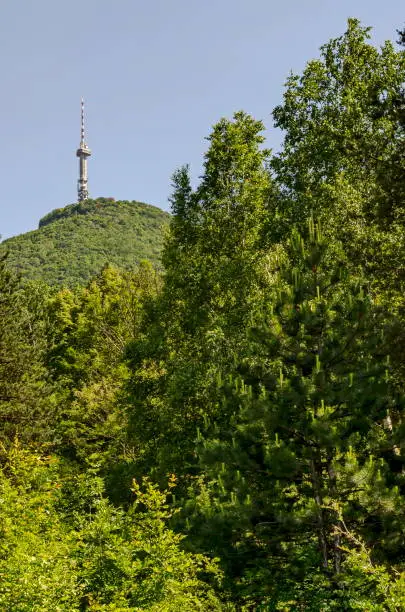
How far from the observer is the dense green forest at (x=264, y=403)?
952 cm

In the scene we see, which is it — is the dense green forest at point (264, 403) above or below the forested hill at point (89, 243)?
below

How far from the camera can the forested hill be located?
258ft

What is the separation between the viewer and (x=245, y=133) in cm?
1966

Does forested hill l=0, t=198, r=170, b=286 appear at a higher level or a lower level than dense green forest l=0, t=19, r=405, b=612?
higher

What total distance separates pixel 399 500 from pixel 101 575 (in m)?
5.29

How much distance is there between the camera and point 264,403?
10359 millimetres

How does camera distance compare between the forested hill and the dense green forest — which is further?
the forested hill

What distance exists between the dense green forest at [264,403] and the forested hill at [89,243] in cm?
4768

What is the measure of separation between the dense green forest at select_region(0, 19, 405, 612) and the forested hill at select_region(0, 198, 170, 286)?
47.7 metres

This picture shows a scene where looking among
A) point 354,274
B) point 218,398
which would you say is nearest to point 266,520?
point 218,398

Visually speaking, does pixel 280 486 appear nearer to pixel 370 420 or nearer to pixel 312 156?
pixel 370 420

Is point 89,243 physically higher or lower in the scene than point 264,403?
higher

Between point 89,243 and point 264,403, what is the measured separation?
271 feet

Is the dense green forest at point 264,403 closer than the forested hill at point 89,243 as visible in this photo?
Yes
